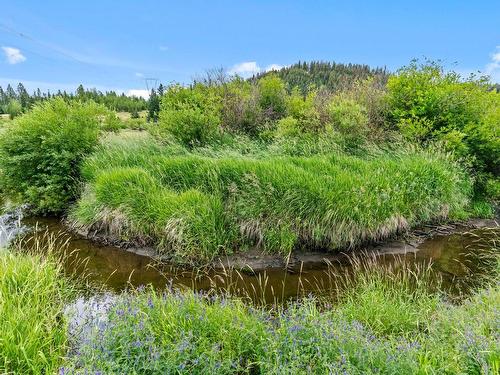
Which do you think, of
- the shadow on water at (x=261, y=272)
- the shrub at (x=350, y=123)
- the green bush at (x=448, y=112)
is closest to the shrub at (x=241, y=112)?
the shrub at (x=350, y=123)

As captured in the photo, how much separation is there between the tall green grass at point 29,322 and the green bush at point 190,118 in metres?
8.45

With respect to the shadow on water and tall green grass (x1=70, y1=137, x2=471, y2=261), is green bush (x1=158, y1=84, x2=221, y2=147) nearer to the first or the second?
tall green grass (x1=70, y1=137, x2=471, y2=261)

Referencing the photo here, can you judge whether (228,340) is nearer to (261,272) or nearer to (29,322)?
(29,322)

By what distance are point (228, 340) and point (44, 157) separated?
10.5m

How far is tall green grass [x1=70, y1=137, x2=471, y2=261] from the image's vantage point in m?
8.27

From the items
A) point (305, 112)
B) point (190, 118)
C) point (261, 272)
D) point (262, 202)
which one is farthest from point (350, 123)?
point (261, 272)

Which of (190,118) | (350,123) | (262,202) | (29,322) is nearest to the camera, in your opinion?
(29,322)

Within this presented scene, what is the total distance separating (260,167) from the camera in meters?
9.14

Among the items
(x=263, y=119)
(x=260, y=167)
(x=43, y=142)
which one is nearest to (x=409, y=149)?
(x=260, y=167)

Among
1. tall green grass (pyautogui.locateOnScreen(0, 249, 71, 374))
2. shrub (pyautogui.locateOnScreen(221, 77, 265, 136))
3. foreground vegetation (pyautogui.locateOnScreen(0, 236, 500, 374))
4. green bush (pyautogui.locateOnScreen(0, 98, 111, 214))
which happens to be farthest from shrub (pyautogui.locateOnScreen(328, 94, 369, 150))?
tall green grass (pyautogui.locateOnScreen(0, 249, 71, 374))

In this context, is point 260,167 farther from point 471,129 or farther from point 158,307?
point 471,129

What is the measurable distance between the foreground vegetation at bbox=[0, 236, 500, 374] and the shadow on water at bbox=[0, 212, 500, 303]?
171 centimetres

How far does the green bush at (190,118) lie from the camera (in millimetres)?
13516

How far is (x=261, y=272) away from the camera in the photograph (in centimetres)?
777
